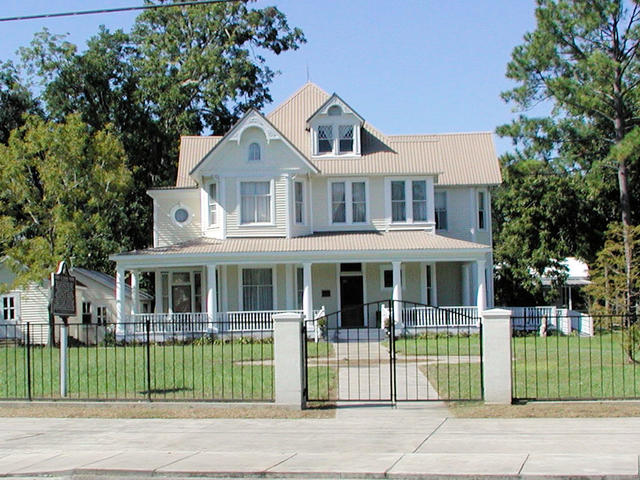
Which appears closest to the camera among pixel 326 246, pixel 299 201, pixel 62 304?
pixel 62 304

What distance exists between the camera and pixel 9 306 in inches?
1538

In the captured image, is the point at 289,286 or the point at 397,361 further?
the point at 289,286

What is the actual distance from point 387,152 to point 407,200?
2.39 m

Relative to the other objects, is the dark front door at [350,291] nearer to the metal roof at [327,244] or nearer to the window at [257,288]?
the metal roof at [327,244]

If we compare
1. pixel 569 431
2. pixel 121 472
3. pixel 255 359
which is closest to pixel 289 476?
pixel 121 472

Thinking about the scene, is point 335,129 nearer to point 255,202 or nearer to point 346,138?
point 346,138

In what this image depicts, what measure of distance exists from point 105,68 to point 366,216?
19.6 m

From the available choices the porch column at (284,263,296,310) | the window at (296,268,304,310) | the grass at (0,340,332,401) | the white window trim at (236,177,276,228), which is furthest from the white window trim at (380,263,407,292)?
the grass at (0,340,332,401)

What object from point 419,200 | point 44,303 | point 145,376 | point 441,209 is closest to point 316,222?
point 419,200

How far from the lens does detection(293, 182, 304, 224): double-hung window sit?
117 feet

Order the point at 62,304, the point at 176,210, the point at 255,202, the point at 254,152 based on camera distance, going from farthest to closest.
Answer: the point at 176,210 < the point at 255,202 < the point at 254,152 < the point at 62,304

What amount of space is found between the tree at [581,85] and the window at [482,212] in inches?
157

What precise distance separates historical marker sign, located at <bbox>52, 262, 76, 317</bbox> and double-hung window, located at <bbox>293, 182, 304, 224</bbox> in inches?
723

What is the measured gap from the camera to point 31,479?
11.0 metres
